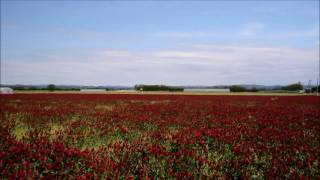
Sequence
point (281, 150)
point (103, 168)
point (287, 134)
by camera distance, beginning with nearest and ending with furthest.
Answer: point (103, 168), point (281, 150), point (287, 134)

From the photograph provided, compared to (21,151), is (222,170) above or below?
below

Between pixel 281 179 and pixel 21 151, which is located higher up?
pixel 21 151

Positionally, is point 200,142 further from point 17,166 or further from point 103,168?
point 17,166

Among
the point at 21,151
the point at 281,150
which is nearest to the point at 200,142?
the point at 281,150

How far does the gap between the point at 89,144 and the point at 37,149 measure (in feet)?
7.60

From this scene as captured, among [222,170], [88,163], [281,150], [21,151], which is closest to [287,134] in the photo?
[281,150]

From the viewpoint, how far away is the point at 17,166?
511 cm

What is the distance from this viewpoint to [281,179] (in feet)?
17.3

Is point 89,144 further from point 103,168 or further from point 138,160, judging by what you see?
point 103,168

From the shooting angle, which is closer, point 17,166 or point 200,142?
point 17,166

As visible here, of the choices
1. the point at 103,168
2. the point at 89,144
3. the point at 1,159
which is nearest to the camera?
the point at 103,168

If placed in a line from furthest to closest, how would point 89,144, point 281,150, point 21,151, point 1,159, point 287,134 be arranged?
point 287,134 → point 89,144 → point 281,150 → point 21,151 → point 1,159

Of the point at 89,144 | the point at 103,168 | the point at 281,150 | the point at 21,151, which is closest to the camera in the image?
the point at 103,168

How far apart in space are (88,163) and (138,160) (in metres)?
0.95
